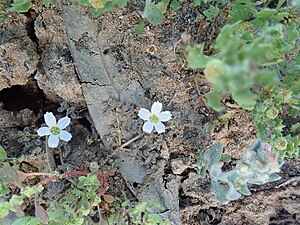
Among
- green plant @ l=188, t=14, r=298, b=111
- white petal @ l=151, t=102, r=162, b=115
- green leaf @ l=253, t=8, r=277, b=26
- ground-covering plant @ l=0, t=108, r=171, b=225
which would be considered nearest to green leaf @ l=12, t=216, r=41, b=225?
ground-covering plant @ l=0, t=108, r=171, b=225

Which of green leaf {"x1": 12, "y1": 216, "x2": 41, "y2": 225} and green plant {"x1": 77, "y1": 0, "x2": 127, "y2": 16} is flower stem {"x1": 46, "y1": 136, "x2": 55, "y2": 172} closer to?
green leaf {"x1": 12, "y1": 216, "x2": 41, "y2": 225}

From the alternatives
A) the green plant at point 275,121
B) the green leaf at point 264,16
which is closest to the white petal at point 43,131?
the green plant at point 275,121

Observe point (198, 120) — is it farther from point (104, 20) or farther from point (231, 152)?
point (104, 20)

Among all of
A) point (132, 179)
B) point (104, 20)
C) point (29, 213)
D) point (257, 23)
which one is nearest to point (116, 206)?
point (132, 179)

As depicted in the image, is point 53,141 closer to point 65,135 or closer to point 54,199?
point 65,135

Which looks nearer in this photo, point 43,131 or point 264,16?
point 264,16

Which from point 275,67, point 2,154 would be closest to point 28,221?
point 2,154
